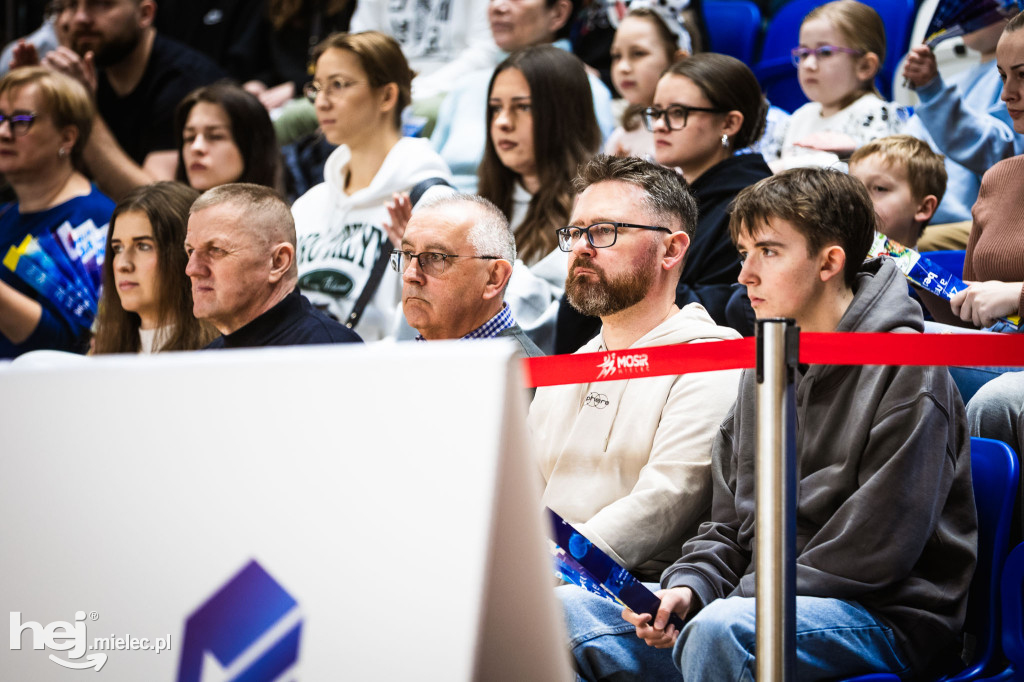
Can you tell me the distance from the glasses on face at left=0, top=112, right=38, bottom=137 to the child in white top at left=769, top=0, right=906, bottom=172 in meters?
2.76

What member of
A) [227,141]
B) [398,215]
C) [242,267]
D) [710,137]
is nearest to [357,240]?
[398,215]

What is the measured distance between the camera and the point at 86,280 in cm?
406

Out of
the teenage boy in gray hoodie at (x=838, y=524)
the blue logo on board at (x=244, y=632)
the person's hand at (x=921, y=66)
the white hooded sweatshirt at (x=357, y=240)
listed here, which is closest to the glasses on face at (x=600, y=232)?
the teenage boy in gray hoodie at (x=838, y=524)

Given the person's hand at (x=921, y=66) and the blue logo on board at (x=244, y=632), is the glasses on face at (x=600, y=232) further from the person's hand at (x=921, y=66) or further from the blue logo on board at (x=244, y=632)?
the blue logo on board at (x=244, y=632)

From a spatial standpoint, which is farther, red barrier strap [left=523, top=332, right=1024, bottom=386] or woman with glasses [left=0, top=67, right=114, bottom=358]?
woman with glasses [left=0, top=67, right=114, bottom=358]

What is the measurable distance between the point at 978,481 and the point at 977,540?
0.41ft

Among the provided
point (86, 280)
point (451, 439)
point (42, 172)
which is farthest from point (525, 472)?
point (42, 172)

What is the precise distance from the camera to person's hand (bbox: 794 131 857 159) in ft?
11.5

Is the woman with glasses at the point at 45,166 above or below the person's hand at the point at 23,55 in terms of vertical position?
below

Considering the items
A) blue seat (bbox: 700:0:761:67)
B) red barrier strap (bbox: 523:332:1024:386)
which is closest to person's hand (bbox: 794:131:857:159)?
blue seat (bbox: 700:0:761:67)

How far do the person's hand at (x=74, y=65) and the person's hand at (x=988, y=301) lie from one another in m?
3.69

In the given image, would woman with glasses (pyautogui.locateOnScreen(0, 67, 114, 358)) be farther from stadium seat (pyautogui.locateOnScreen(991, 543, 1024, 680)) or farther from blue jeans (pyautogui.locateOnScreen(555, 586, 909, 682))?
stadium seat (pyautogui.locateOnScreen(991, 543, 1024, 680))

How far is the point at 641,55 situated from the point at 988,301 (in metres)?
1.99

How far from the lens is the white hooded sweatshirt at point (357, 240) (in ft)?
11.9
